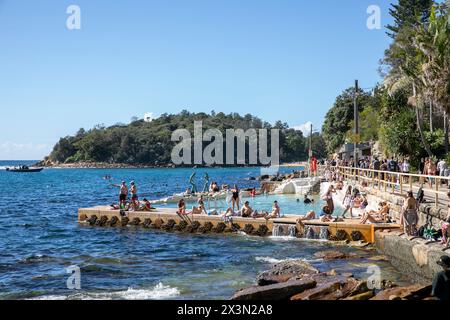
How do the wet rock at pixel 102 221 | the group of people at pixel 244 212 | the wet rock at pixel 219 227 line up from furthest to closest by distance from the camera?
the wet rock at pixel 102 221
the wet rock at pixel 219 227
the group of people at pixel 244 212

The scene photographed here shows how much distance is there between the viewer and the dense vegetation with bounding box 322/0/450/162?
30.0 m

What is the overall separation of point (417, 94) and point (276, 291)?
3482cm

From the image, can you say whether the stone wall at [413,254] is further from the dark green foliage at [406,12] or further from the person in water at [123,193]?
the dark green foliage at [406,12]

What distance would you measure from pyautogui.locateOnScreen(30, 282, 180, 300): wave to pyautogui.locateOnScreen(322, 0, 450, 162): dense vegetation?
67.0 feet

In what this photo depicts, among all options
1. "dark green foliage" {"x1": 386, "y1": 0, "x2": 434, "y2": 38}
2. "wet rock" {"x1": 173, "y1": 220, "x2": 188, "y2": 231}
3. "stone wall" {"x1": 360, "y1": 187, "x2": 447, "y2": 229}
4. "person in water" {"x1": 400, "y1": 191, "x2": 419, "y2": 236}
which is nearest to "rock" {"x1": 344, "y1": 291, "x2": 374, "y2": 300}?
"stone wall" {"x1": 360, "y1": 187, "x2": 447, "y2": 229}

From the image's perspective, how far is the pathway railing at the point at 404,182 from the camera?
821 inches

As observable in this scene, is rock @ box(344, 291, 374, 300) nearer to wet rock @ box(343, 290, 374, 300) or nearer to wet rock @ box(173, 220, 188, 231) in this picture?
wet rock @ box(343, 290, 374, 300)

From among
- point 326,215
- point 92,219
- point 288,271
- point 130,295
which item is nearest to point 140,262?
point 130,295

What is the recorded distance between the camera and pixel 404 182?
31.0 metres

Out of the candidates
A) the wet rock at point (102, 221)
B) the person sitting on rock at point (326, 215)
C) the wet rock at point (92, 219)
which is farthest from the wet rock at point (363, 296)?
the wet rock at point (92, 219)

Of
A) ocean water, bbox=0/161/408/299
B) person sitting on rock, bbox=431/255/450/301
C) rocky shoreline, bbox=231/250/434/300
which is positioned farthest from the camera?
ocean water, bbox=0/161/408/299

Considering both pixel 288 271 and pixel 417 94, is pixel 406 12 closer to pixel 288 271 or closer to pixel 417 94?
pixel 417 94
